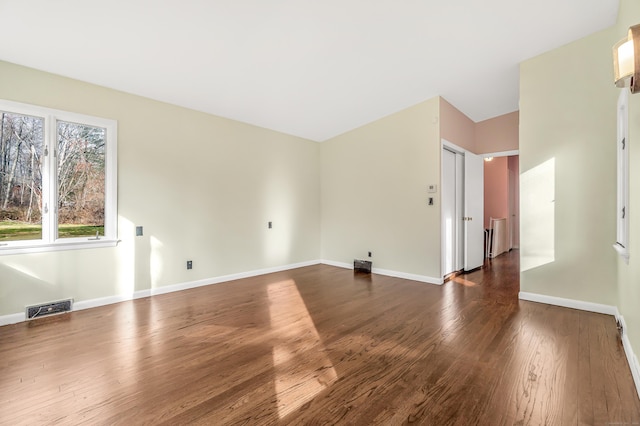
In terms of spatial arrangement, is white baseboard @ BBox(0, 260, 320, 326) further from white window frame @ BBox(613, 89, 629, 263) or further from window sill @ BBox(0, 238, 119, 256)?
white window frame @ BBox(613, 89, 629, 263)

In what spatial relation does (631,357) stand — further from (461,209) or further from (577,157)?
(461,209)

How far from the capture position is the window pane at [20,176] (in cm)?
295

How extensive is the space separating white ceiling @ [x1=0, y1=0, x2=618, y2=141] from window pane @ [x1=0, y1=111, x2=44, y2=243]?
0.63m

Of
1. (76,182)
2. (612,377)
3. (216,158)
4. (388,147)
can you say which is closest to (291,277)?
(216,158)

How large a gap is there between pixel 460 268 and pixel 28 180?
6162 millimetres

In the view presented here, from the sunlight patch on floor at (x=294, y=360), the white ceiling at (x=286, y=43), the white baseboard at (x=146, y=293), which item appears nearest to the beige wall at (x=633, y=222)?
the white ceiling at (x=286, y=43)

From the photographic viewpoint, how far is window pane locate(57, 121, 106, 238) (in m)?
3.27

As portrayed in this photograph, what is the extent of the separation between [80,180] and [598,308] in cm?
600

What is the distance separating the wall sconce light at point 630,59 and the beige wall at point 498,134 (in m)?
4.15

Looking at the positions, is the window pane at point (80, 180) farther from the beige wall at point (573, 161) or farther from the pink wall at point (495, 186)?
the pink wall at point (495, 186)

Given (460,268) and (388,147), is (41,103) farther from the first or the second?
(460,268)

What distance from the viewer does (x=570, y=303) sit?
3332mm

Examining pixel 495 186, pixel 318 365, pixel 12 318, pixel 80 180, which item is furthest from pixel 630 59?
pixel 495 186

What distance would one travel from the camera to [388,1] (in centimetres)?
255
